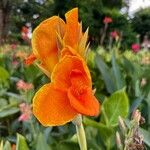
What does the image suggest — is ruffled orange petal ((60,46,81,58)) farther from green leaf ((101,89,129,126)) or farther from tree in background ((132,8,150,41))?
tree in background ((132,8,150,41))

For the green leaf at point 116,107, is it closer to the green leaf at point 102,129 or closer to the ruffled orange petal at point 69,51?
the green leaf at point 102,129

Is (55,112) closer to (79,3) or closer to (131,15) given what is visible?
(79,3)

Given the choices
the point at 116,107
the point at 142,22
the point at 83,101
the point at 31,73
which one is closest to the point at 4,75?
the point at 31,73

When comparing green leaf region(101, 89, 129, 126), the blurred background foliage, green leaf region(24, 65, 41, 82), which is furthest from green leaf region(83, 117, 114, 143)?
the blurred background foliage

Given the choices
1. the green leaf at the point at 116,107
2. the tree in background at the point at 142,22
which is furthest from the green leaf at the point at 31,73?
the tree in background at the point at 142,22

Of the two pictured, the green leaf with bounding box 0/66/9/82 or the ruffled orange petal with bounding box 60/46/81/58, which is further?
the green leaf with bounding box 0/66/9/82

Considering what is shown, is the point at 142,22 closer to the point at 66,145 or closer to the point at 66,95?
the point at 66,145
